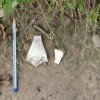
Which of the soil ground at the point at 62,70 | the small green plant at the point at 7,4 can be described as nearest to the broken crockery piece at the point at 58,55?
the soil ground at the point at 62,70

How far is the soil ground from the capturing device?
1.84m

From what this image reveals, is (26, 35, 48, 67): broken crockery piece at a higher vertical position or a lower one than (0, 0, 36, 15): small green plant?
lower

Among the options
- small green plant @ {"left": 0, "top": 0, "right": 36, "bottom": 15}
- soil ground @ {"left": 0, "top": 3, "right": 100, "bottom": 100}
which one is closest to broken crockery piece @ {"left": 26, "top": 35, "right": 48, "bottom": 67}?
soil ground @ {"left": 0, "top": 3, "right": 100, "bottom": 100}

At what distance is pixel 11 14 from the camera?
72.9 inches

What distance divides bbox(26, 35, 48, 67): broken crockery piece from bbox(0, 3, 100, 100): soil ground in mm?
30

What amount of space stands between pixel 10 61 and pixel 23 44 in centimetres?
14

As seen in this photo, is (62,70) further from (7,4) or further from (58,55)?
(7,4)

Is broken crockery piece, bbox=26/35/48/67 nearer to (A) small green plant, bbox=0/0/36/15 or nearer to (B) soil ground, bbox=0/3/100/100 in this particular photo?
(B) soil ground, bbox=0/3/100/100

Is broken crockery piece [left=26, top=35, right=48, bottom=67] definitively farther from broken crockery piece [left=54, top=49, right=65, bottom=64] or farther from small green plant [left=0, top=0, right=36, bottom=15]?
small green plant [left=0, top=0, right=36, bottom=15]

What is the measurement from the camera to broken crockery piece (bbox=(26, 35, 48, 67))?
73.0 inches

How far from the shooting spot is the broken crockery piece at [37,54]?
1855mm

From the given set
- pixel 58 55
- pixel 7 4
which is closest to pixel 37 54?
Result: pixel 58 55

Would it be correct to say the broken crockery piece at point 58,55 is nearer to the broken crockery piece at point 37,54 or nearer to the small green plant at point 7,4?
the broken crockery piece at point 37,54

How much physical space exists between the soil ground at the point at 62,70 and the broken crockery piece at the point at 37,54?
0.03 meters
